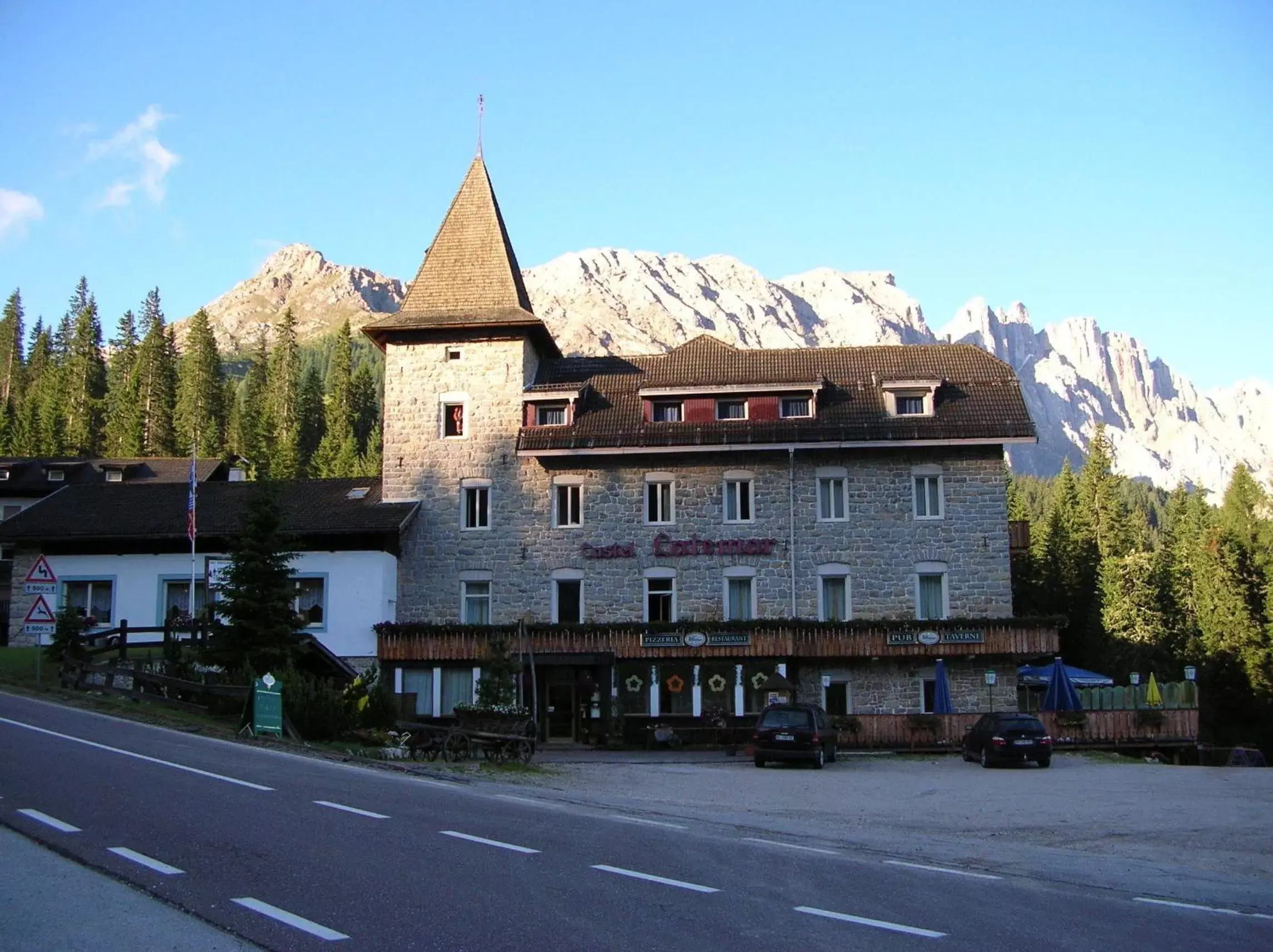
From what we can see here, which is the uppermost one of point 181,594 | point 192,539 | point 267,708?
point 192,539

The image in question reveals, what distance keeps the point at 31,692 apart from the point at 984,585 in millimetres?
28396

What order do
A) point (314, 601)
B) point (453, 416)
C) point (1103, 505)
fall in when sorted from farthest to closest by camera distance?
point (1103, 505)
point (453, 416)
point (314, 601)

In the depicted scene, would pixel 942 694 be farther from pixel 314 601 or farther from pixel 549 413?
pixel 314 601

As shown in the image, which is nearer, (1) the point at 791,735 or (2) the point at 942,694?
(1) the point at 791,735

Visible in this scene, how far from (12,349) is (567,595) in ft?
388

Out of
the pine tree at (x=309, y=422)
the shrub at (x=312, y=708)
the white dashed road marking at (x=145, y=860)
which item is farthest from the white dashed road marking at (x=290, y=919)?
the pine tree at (x=309, y=422)

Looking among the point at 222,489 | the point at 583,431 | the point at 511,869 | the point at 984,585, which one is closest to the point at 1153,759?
the point at 984,585

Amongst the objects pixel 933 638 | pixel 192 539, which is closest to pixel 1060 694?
pixel 933 638

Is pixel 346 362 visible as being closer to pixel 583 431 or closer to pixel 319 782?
pixel 583 431

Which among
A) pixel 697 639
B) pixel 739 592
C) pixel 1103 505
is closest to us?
pixel 697 639

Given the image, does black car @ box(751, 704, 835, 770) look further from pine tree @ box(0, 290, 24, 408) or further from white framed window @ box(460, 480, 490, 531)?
pine tree @ box(0, 290, 24, 408)

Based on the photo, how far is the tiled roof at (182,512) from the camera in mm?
41344

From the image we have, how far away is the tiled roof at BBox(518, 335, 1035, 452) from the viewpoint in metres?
40.8

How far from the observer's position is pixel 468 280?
1781 inches
